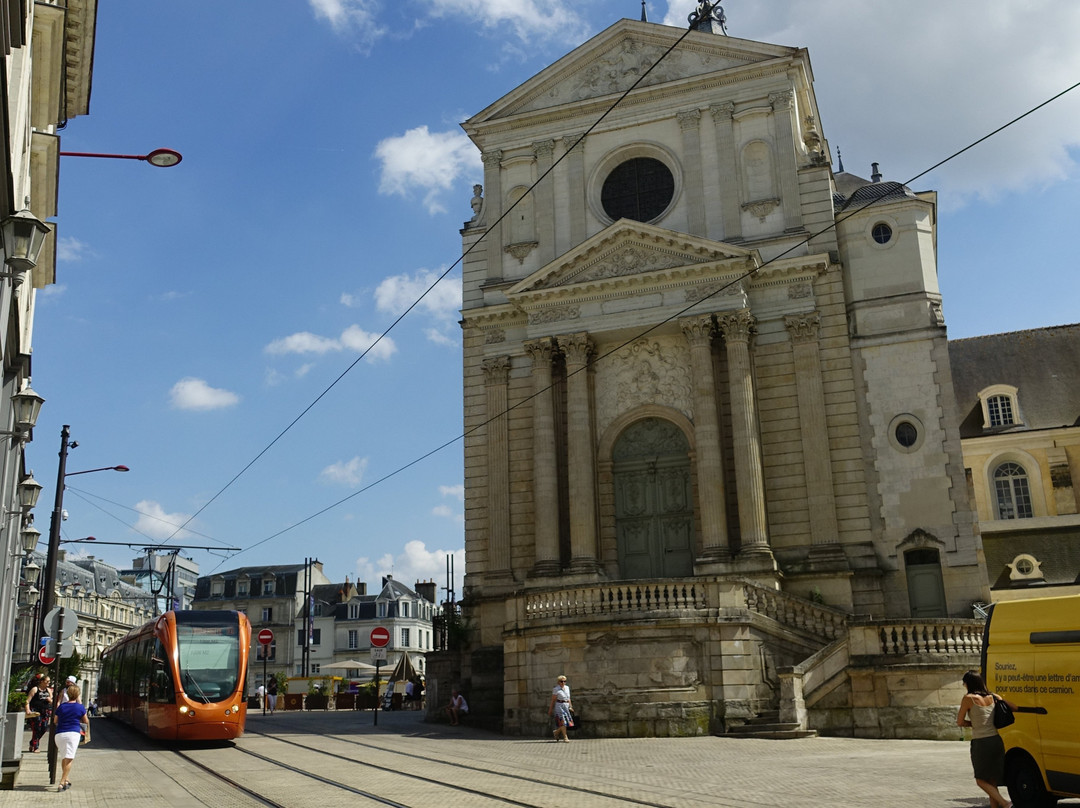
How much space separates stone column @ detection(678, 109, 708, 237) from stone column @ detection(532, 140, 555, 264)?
155 inches

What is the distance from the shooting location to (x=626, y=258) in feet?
92.7

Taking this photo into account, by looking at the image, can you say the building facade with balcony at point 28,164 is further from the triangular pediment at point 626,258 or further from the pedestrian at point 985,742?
the triangular pediment at point 626,258

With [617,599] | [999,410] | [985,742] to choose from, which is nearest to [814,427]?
[617,599]

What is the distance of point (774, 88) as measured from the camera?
95.9ft

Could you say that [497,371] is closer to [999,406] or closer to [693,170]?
[693,170]

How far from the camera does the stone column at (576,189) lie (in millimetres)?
30272

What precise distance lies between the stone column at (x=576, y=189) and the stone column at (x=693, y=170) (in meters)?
3.01

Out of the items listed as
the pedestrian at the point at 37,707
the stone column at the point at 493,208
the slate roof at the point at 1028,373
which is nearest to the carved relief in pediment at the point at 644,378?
the stone column at the point at 493,208

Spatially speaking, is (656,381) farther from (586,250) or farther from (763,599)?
(763,599)

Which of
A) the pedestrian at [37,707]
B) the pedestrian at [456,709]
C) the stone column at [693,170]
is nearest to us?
the pedestrian at [37,707]

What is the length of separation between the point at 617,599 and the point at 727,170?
44.3 feet

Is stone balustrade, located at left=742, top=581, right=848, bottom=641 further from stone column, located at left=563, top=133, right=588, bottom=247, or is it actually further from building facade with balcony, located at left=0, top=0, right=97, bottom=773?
Answer: building facade with balcony, located at left=0, top=0, right=97, bottom=773

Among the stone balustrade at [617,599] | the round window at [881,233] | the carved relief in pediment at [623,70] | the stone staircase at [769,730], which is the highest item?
the carved relief in pediment at [623,70]

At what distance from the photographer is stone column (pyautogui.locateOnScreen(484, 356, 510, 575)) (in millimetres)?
28609
